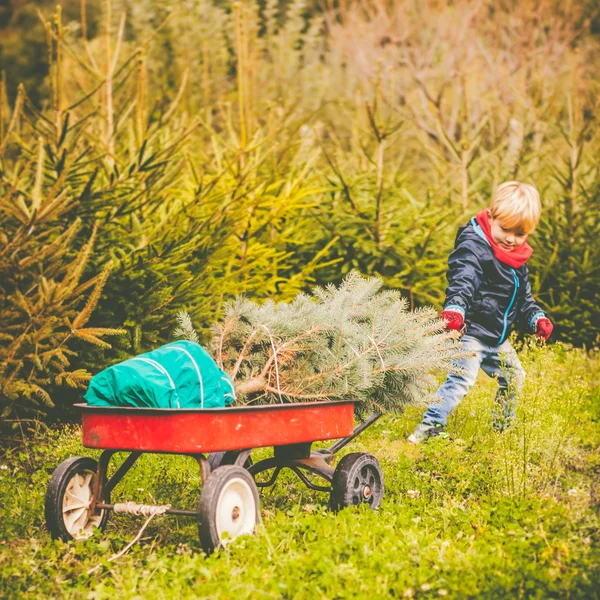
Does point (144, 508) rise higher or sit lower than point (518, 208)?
lower

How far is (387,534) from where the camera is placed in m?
3.48

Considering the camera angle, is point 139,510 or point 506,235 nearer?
point 139,510

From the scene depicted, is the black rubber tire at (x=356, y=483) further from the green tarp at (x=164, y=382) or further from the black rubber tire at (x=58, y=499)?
the black rubber tire at (x=58, y=499)

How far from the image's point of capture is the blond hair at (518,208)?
4.98 metres

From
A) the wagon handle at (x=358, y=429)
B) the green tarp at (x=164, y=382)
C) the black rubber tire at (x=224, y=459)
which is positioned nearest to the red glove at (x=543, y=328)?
the wagon handle at (x=358, y=429)

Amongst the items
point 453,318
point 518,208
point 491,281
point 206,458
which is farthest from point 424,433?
point 206,458

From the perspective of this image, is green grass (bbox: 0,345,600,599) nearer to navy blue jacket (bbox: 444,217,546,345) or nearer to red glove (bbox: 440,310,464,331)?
red glove (bbox: 440,310,464,331)

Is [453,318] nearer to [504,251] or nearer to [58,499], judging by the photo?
[504,251]

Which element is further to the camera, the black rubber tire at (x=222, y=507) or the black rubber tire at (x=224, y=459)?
the black rubber tire at (x=224, y=459)

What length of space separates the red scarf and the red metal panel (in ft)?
6.68

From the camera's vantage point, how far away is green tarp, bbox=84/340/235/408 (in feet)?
11.4

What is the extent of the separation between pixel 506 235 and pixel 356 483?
6.49 feet

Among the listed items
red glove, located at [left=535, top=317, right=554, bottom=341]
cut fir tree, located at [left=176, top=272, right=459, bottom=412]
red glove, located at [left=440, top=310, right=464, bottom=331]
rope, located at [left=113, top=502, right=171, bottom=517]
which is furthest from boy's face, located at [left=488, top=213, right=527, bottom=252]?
rope, located at [left=113, top=502, right=171, bottom=517]

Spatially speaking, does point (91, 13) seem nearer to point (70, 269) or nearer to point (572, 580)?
point (70, 269)
